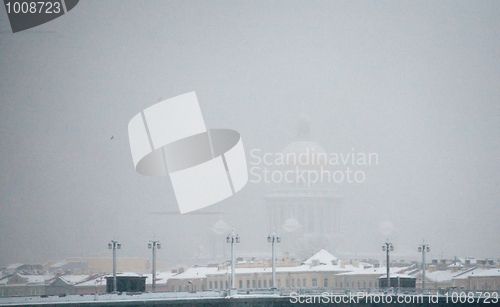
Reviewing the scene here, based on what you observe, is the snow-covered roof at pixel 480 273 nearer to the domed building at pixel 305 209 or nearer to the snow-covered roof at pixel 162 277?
the snow-covered roof at pixel 162 277

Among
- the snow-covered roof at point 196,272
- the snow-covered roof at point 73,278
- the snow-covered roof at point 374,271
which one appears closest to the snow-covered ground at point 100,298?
the snow-covered roof at point 73,278

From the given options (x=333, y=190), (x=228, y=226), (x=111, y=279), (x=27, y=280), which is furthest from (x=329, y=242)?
(x=111, y=279)

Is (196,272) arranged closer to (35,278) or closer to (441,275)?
(35,278)

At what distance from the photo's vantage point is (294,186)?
11062 centimetres

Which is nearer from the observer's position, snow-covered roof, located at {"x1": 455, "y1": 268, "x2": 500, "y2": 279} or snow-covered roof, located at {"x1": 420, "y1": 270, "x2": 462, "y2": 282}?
snow-covered roof, located at {"x1": 455, "y1": 268, "x2": 500, "y2": 279}

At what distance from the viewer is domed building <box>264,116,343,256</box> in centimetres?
10550

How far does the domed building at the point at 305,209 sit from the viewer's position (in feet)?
346

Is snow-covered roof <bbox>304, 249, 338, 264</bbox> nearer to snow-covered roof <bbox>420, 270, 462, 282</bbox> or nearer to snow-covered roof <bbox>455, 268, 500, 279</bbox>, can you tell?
snow-covered roof <bbox>420, 270, 462, 282</bbox>

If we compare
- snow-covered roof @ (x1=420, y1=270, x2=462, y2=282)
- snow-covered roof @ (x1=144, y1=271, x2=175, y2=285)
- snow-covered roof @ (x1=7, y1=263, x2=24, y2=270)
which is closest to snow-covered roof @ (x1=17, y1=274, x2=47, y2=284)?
snow-covered roof @ (x1=7, y1=263, x2=24, y2=270)

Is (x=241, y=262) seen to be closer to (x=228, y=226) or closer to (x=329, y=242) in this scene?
(x=228, y=226)

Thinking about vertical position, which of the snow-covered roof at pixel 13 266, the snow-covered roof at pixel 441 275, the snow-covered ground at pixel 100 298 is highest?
the snow-covered roof at pixel 13 266

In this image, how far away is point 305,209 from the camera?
365 ft

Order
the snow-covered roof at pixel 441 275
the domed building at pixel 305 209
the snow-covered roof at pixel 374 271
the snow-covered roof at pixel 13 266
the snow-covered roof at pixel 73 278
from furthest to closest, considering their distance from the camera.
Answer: the domed building at pixel 305 209, the snow-covered roof at pixel 374 271, the snow-covered roof at pixel 13 266, the snow-covered roof at pixel 73 278, the snow-covered roof at pixel 441 275

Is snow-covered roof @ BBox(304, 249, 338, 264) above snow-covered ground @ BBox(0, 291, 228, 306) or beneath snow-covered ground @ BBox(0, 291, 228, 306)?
above
